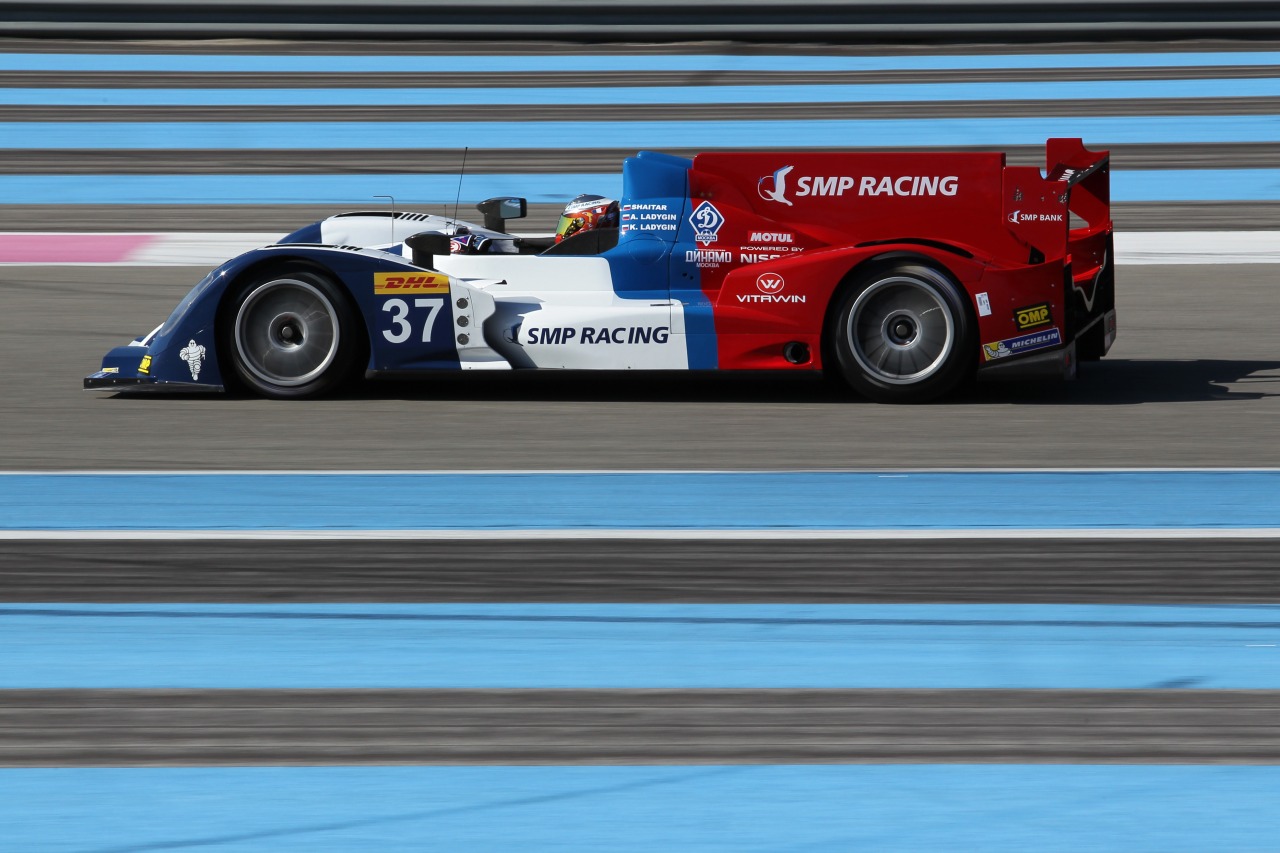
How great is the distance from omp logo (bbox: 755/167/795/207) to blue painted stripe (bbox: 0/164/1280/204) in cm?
634

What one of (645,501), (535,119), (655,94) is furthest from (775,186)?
(655,94)

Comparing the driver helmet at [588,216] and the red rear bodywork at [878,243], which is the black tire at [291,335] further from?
the red rear bodywork at [878,243]

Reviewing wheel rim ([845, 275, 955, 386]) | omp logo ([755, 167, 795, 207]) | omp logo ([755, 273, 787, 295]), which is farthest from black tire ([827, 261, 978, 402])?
omp logo ([755, 167, 795, 207])

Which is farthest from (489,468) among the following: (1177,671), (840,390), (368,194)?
(368,194)

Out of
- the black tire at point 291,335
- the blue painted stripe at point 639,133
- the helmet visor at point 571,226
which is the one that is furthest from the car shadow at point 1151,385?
the blue painted stripe at point 639,133

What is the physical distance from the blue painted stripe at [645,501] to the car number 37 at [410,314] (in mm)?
1574

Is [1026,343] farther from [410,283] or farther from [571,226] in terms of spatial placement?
[410,283]

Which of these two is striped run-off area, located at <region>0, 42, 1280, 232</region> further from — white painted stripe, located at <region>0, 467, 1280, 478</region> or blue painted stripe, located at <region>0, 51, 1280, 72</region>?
white painted stripe, located at <region>0, 467, 1280, 478</region>

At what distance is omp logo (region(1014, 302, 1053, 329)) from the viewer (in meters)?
7.71

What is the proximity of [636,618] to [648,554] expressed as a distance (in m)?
0.60

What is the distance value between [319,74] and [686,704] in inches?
662

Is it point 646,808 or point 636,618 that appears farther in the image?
point 636,618

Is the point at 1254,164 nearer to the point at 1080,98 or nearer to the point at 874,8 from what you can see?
the point at 1080,98

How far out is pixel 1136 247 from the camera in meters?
12.9
